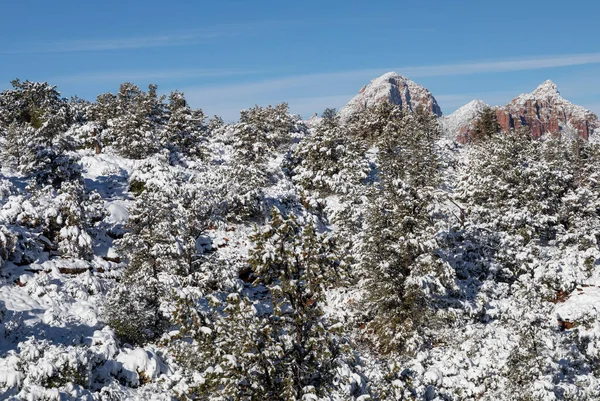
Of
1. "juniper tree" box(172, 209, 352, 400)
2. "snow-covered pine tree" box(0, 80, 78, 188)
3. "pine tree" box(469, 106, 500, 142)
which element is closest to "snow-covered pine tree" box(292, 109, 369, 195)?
"snow-covered pine tree" box(0, 80, 78, 188)

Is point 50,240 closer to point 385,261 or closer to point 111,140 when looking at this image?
point 385,261

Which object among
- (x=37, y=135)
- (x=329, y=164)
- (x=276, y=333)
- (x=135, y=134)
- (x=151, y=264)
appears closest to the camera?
(x=276, y=333)

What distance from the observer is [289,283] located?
9.45m

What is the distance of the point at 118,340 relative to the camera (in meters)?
16.0

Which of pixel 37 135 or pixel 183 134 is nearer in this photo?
pixel 37 135

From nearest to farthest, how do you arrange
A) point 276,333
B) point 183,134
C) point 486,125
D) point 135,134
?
point 276,333 → point 135,134 → point 183,134 → point 486,125

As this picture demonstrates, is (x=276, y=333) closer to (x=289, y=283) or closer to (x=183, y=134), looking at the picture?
(x=289, y=283)

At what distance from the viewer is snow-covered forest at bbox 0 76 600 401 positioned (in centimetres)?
972

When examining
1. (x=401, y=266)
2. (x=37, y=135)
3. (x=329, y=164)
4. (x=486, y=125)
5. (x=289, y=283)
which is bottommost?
(x=401, y=266)

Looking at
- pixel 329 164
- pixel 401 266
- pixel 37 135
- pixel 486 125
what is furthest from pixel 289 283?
pixel 486 125

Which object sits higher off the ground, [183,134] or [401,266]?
[183,134]

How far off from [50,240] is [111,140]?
23.3 m

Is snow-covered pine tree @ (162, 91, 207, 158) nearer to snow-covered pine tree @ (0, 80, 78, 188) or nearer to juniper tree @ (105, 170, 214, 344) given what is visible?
snow-covered pine tree @ (0, 80, 78, 188)

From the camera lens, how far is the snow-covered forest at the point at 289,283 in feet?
31.9
